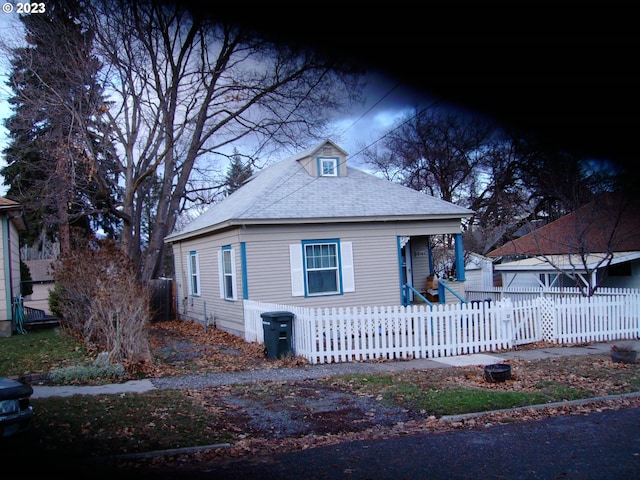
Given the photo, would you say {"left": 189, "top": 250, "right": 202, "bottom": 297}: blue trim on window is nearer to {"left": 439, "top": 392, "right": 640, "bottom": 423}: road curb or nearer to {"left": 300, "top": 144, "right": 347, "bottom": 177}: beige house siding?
{"left": 300, "top": 144, "right": 347, "bottom": 177}: beige house siding

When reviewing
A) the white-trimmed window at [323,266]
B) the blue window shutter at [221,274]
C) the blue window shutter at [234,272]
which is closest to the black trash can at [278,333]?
the white-trimmed window at [323,266]

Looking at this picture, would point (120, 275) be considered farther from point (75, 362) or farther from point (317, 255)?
point (317, 255)

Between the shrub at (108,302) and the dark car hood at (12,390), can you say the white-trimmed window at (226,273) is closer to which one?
the shrub at (108,302)

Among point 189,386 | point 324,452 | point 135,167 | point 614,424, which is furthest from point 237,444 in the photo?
point 135,167

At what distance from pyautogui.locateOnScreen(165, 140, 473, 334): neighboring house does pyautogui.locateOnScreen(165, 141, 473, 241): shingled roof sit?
3 centimetres

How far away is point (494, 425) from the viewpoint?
23.0 feet

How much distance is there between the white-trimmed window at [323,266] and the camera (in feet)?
50.6

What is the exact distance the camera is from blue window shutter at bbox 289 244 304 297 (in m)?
15.3

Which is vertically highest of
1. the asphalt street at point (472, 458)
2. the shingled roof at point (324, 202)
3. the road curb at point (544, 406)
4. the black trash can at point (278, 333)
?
the shingled roof at point (324, 202)

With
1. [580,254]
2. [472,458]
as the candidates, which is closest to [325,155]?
[580,254]

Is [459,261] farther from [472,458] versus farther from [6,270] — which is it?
[6,270]

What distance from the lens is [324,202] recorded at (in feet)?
53.9

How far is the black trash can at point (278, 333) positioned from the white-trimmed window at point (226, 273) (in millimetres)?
4287

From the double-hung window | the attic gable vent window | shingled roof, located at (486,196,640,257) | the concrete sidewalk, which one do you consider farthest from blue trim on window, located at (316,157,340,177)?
the concrete sidewalk
